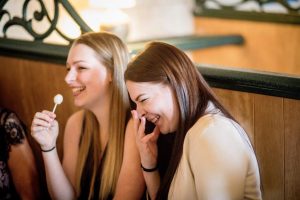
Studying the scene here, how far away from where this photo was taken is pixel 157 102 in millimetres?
1742

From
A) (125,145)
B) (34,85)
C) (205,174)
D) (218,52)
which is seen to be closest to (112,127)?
(125,145)

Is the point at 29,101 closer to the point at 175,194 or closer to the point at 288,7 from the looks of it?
the point at 175,194

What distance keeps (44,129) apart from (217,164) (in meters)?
0.87

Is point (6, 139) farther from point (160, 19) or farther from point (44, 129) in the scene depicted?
point (160, 19)

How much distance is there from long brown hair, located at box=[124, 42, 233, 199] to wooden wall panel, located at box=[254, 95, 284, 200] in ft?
0.70

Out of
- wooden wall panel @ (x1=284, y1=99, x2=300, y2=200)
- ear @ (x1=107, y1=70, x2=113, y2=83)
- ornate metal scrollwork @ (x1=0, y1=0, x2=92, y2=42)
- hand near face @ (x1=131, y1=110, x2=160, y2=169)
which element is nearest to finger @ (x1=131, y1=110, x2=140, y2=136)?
hand near face @ (x1=131, y1=110, x2=160, y2=169)

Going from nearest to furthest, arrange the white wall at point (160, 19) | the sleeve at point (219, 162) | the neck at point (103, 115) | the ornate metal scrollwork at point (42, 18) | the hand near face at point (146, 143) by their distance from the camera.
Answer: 1. the sleeve at point (219, 162)
2. the hand near face at point (146, 143)
3. the neck at point (103, 115)
4. the ornate metal scrollwork at point (42, 18)
5. the white wall at point (160, 19)

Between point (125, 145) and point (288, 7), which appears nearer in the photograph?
point (125, 145)

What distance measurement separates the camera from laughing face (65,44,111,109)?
2.12 m

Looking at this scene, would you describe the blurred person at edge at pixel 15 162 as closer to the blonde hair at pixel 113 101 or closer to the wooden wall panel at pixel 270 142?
the blonde hair at pixel 113 101

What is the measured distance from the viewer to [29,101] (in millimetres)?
2836

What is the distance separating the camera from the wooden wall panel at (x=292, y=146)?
1.77 metres

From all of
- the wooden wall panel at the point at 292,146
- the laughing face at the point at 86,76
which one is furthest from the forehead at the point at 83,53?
the wooden wall panel at the point at 292,146

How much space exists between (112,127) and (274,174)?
72cm
